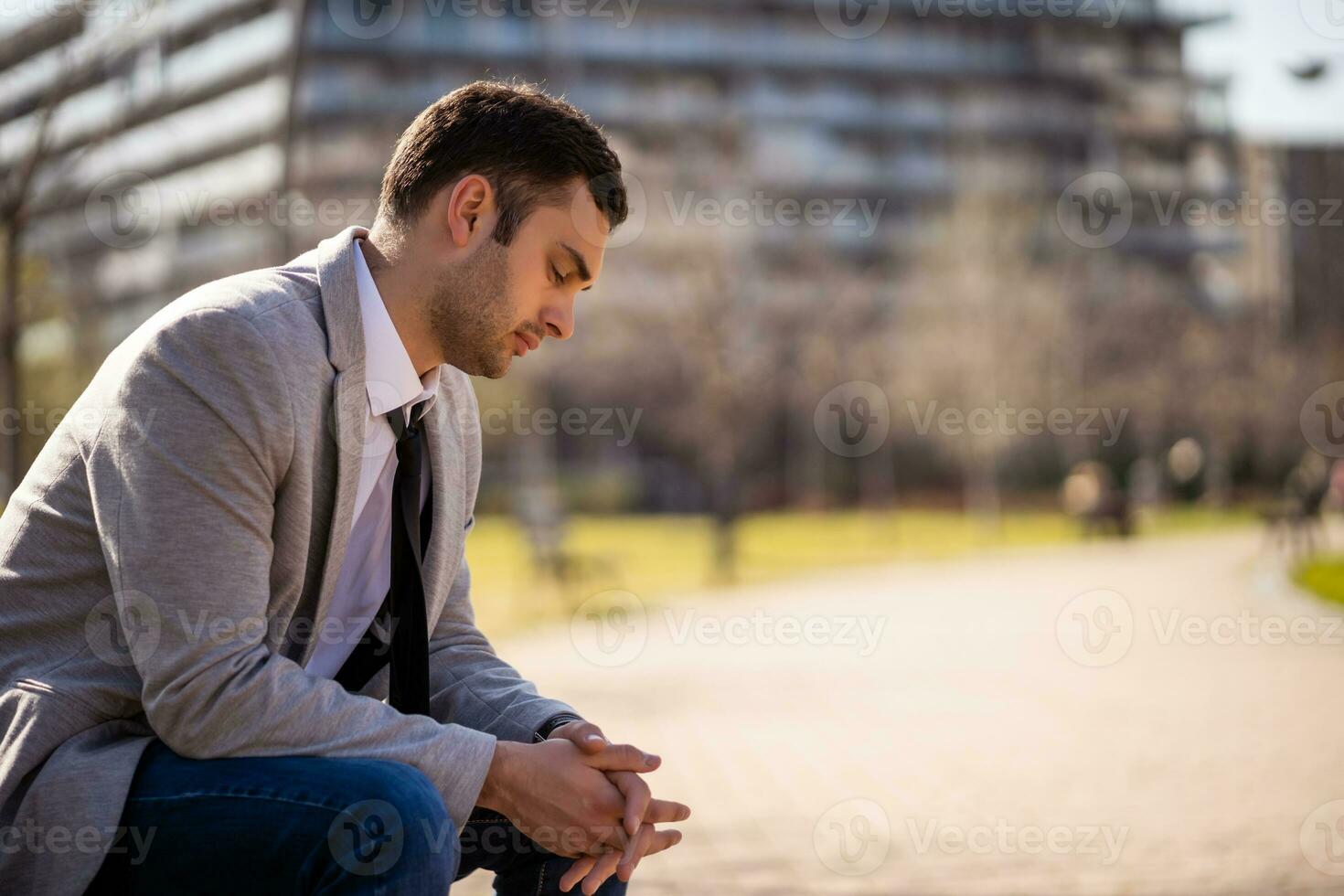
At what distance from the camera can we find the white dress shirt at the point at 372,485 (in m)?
2.49

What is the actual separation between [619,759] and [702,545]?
29018 millimetres

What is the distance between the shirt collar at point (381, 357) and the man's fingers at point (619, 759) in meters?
0.74

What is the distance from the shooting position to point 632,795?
248cm

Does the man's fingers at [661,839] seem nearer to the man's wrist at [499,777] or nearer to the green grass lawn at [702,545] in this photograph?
the man's wrist at [499,777]

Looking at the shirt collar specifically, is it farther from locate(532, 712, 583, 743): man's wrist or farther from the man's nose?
locate(532, 712, 583, 743): man's wrist

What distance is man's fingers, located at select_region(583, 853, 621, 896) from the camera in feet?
8.22

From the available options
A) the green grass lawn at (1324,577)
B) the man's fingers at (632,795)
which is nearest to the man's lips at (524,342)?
the man's fingers at (632,795)

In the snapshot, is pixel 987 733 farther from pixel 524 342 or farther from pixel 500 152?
pixel 500 152

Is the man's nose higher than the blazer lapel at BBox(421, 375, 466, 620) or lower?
higher

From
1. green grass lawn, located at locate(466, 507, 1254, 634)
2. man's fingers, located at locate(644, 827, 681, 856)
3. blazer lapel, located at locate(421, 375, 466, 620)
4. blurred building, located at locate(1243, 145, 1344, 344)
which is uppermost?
blurred building, located at locate(1243, 145, 1344, 344)

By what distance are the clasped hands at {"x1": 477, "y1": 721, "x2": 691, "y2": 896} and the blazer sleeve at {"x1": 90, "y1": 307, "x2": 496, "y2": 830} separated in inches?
7.3

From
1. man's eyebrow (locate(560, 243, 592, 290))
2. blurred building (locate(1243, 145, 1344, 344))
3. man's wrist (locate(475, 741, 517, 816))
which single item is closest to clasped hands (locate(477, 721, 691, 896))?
man's wrist (locate(475, 741, 517, 816))

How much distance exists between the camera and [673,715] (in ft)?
29.6

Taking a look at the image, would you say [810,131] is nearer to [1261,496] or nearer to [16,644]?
[1261,496]
